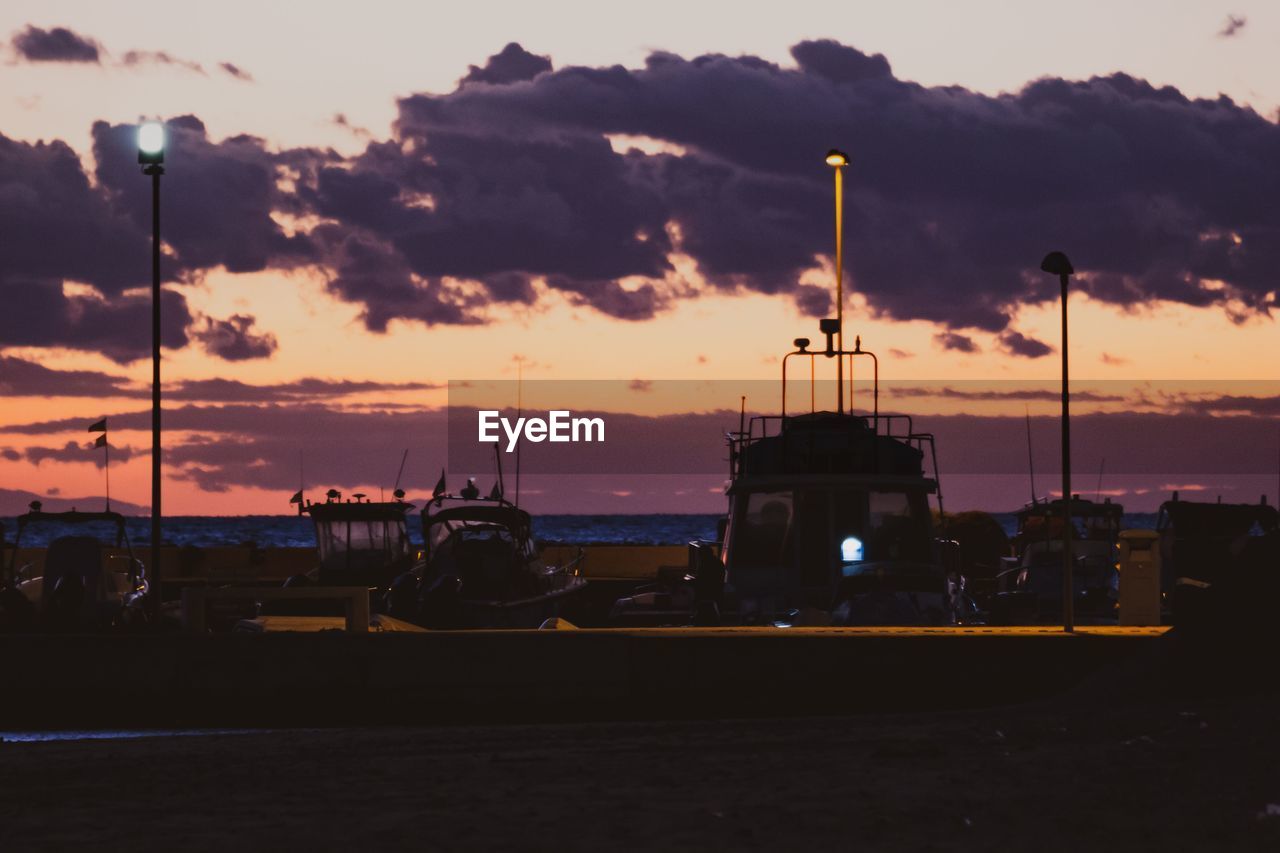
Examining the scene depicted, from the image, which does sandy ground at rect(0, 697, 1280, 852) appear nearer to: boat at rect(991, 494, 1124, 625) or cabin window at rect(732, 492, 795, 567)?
cabin window at rect(732, 492, 795, 567)

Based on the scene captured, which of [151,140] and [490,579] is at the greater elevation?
[151,140]

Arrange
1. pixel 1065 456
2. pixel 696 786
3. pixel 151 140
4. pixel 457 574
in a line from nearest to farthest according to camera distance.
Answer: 1. pixel 696 786
2. pixel 1065 456
3. pixel 151 140
4. pixel 457 574

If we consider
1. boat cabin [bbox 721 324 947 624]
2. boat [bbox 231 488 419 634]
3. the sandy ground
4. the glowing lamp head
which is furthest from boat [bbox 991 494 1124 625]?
the sandy ground

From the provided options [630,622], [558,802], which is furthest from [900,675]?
[630,622]

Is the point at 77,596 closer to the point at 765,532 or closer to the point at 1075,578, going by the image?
the point at 765,532

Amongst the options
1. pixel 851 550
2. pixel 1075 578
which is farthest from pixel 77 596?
pixel 1075 578

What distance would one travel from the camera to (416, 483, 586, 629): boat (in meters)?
28.6

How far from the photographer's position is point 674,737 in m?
13.9

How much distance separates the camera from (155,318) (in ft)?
88.4

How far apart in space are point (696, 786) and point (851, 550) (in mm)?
12175

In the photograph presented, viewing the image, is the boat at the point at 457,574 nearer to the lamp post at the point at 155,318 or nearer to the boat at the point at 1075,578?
the lamp post at the point at 155,318

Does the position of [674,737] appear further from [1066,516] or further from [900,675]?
[1066,516]

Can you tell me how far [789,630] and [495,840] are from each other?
738 centimetres

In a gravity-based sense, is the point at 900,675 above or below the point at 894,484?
below
